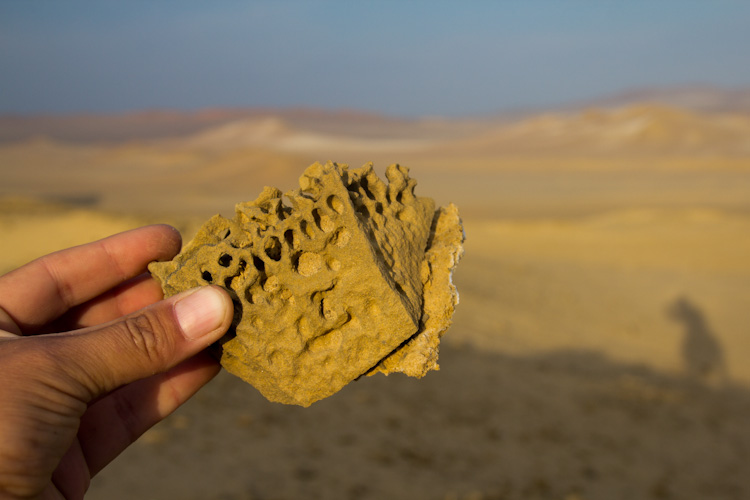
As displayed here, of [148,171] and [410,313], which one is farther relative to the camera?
[148,171]

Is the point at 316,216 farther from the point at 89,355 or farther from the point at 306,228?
the point at 89,355

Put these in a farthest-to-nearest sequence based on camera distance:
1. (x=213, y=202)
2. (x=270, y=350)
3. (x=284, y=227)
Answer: (x=213, y=202) → (x=270, y=350) → (x=284, y=227)

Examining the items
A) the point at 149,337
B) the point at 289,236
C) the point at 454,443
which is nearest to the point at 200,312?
the point at 149,337

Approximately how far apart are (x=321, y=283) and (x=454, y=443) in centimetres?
416

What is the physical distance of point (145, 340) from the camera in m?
2.54

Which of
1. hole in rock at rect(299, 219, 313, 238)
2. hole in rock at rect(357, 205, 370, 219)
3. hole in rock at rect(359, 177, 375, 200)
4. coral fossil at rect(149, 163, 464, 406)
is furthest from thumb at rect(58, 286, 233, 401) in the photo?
hole in rock at rect(359, 177, 375, 200)

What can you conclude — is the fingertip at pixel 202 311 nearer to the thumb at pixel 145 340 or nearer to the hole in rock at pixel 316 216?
the thumb at pixel 145 340

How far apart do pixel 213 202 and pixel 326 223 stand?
25208mm

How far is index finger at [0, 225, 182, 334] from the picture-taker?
3.18 metres

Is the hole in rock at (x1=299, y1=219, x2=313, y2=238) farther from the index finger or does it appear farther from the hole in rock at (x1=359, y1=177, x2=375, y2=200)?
the index finger

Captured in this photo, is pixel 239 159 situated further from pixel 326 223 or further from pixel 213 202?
pixel 326 223

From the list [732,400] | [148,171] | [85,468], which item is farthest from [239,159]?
[85,468]

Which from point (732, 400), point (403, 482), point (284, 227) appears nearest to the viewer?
point (284, 227)

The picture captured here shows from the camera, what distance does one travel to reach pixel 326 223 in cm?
277
